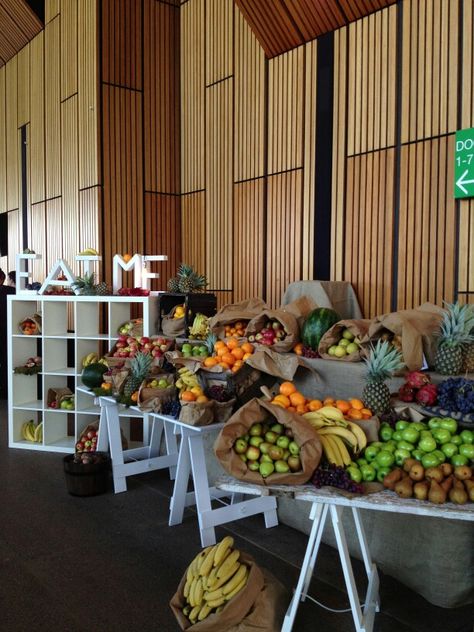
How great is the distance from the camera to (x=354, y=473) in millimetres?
2512

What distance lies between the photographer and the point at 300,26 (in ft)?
21.9

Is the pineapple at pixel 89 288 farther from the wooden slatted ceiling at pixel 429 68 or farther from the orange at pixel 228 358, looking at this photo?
the wooden slatted ceiling at pixel 429 68

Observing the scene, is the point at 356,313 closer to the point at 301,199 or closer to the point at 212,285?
the point at 301,199

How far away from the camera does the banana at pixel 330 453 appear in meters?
2.53

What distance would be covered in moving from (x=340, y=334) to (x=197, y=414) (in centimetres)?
123

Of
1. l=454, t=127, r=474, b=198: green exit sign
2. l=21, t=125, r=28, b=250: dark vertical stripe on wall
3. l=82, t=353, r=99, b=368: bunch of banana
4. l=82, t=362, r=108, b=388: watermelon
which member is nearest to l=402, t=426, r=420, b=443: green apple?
l=82, t=362, r=108, b=388: watermelon

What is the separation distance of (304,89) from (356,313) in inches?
110

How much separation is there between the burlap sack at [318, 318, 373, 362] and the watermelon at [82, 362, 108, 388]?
2.04 metres

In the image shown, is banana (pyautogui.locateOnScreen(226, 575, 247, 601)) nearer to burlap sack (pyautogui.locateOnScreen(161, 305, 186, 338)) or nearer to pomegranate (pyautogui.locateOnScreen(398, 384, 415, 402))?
pomegranate (pyautogui.locateOnScreen(398, 384, 415, 402))

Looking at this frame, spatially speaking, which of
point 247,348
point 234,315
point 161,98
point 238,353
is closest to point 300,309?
point 234,315

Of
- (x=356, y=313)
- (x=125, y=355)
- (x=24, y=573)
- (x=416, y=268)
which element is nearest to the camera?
(x=24, y=573)

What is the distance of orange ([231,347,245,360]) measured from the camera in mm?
4137

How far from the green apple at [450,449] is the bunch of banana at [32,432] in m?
4.44

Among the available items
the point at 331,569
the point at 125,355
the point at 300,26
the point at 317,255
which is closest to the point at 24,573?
the point at 331,569
